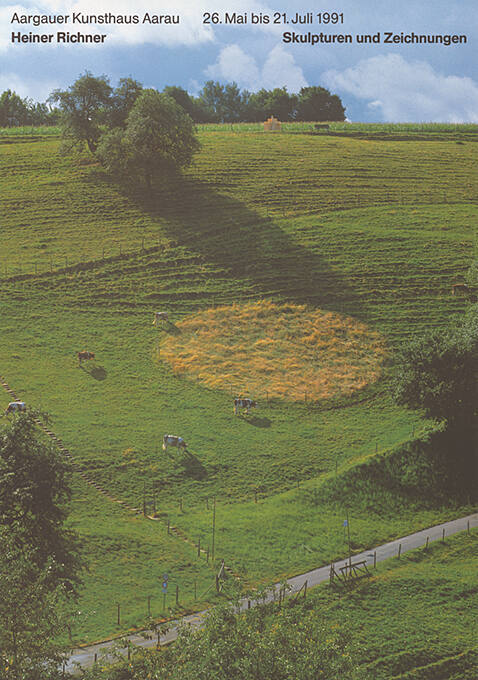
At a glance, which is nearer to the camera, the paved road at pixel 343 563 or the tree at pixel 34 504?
the tree at pixel 34 504

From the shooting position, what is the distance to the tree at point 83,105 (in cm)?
11638

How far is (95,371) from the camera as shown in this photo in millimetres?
70188

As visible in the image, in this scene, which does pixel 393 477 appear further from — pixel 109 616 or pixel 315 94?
pixel 315 94

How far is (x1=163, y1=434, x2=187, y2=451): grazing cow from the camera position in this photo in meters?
57.5

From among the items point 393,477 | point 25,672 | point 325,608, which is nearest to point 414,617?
point 325,608

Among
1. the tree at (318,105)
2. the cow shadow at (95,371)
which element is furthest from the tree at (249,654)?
the tree at (318,105)

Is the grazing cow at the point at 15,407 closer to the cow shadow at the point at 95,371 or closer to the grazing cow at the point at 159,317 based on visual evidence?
the cow shadow at the point at 95,371

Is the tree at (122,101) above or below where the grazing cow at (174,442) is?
above

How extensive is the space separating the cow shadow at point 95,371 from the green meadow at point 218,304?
0.19 metres

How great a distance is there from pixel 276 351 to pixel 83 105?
63.5 m

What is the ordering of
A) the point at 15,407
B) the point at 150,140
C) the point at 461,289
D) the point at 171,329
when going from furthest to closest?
1. the point at 150,140
2. the point at 461,289
3. the point at 171,329
4. the point at 15,407

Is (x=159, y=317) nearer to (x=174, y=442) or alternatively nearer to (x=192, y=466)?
(x=174, y=442)

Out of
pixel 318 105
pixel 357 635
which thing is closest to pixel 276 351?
pixel 357 635

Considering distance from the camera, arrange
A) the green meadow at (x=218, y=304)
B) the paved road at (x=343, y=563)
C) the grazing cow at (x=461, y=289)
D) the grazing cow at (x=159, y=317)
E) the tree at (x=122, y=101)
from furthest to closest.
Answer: the tree at (x=122, y=101) → the grazing cow at (x=461, y=289) → the grazing cow at (x=159, y=317) → the green meadow at (x=218, y=304) → the paved road at (x=343, y=563)
